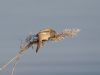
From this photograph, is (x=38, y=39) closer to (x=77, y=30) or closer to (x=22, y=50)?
(x=22, y=50)

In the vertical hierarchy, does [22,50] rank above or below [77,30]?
below

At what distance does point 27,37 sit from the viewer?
135 inches

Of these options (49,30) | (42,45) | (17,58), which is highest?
(49,30)

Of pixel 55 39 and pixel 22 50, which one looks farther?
pixel 55 39

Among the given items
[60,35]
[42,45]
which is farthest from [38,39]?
[60,35]

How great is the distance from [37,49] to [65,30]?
0.57 meters

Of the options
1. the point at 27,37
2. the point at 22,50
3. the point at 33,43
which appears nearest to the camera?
the point at 22,50

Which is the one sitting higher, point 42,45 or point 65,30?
point 65,30

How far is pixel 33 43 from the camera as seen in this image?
3219 millimetres

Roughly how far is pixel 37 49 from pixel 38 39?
0.22 metres

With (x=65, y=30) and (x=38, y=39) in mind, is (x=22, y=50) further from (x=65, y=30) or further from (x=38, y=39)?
(x=65, y=30)

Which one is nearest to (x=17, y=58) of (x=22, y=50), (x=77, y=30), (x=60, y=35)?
(x=22, y=50)

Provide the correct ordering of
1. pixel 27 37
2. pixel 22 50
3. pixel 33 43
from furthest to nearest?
pixel 27 37, pixel 33 43, pixel 22 50

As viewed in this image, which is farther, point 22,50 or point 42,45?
point 42,45
